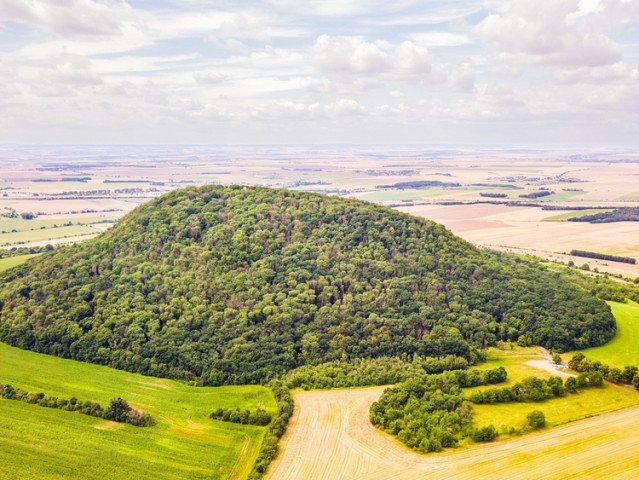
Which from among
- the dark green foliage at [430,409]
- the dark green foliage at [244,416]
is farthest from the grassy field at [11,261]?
the dark green foliage at [430,409]

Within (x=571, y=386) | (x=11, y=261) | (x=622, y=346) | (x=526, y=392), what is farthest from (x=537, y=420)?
(x=11, y=261)

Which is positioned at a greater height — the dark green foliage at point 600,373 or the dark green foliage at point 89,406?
the dark green foliage at point 600,373

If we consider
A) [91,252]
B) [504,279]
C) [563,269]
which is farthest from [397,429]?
[563,269]

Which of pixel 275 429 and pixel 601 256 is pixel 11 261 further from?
pixel 601 256

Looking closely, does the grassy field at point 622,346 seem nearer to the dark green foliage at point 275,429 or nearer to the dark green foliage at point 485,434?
the dark green foliage at point 485,434

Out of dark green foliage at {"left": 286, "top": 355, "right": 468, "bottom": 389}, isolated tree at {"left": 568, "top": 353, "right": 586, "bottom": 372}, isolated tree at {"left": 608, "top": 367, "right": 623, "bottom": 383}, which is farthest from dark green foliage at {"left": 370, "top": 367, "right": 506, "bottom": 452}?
isolated tree at {"left": 608, "top": 367, "right": 623, "bottom": 383}

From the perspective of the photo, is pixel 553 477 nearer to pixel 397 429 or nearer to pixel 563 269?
pixel 397 429

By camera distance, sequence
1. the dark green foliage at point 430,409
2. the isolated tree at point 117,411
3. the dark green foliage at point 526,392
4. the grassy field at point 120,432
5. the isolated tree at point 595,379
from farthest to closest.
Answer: the isolated tree at point 595,379 < the dark green foliage at point 526,392 < the isolated tree at point 117,411 < the dark green foliage at point 430,409 < the grassy field at point 120,432
